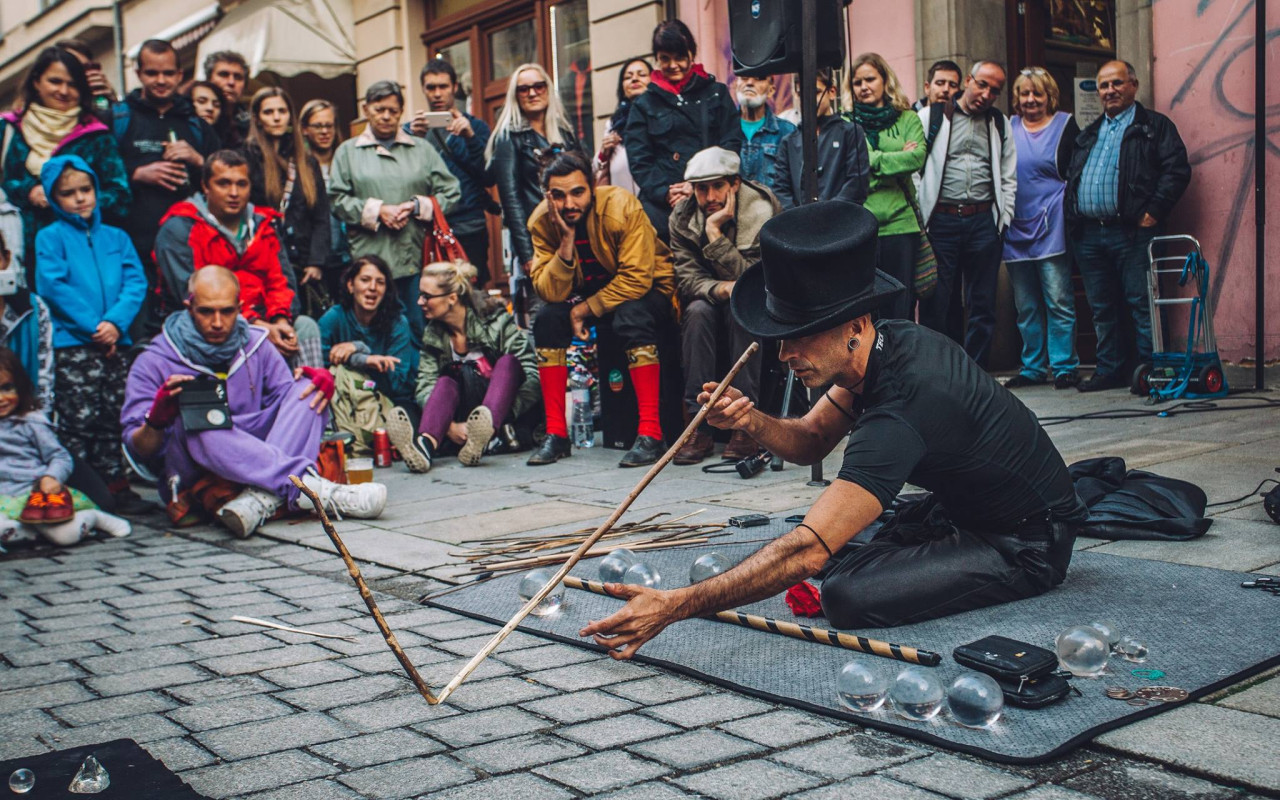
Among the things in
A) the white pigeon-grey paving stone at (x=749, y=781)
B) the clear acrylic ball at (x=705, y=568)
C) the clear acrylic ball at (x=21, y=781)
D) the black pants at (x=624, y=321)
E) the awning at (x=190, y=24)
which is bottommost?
the white pigeon-grey paving stone at (x=749, y=781)

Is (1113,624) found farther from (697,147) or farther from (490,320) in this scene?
(490,320)

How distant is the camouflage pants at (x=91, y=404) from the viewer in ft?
21.9

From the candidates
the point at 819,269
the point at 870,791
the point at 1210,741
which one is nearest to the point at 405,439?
the point at 819,269

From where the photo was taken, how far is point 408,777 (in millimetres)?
2596

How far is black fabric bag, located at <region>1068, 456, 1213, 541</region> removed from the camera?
4.32 metres

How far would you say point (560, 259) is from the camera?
23.9 ft

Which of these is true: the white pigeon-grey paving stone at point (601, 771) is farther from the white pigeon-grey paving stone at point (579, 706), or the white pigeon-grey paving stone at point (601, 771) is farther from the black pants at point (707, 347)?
the black pants at point (707, 347)

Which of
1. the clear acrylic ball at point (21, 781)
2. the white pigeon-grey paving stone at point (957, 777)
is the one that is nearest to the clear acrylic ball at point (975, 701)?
the white pigeon-grey paving stone at point (957, 777)

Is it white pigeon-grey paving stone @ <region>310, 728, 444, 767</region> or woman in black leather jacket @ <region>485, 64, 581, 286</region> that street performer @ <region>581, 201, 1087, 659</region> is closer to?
white pigeon-grey paving stone @ <region>310, 728, 444, 767</region>

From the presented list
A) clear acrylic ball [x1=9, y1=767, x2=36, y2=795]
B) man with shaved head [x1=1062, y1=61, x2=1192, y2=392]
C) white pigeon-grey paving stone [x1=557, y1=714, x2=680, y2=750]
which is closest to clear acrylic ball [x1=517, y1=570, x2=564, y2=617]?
white pigeon-grey paving stone [x1=557, y1=714, x2=680, y2=750]

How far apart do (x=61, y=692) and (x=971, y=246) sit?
6.73 m

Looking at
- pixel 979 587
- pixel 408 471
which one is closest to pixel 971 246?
pixel 408 471

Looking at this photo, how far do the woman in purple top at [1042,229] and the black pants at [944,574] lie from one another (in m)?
5.28

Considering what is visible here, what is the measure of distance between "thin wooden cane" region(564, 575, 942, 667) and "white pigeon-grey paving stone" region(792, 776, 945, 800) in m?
0.69
